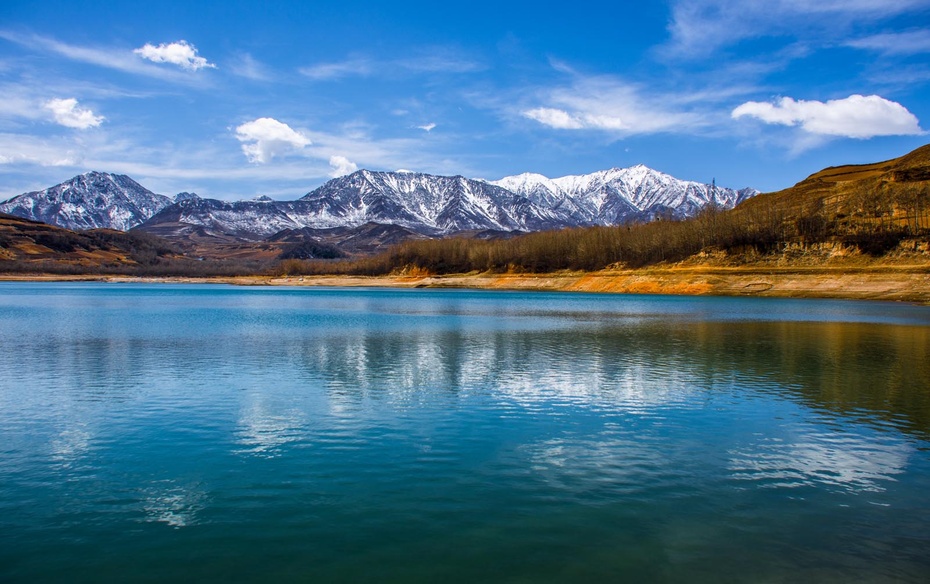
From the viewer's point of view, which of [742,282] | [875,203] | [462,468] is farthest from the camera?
[875,203]

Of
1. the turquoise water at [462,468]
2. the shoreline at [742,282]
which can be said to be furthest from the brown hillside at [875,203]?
the turquoise water at [462,468]

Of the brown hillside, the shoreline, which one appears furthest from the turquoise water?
the brown hillside

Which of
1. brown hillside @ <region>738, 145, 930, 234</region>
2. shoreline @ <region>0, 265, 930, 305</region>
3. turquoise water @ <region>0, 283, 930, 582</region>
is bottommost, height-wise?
turquoise water @ <region>0, 283, 930, 582</region>

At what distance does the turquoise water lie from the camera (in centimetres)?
831

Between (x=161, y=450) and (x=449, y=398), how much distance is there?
834 cm

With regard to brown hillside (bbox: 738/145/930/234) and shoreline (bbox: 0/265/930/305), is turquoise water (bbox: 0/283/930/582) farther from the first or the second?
brown hillside (bbox: 738/145/930/234)

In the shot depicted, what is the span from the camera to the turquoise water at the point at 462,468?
8.31 m

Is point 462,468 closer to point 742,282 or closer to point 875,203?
point 742,282

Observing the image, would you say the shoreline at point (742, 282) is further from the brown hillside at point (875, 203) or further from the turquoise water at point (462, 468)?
the turquoise water at point (462, 468)

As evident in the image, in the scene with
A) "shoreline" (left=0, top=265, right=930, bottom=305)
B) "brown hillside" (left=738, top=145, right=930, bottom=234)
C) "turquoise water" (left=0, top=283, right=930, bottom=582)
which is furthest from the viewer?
"brown hillside" (left=738, top=145, right=930, bottom=234)

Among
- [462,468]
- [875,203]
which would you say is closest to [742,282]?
[875,203]

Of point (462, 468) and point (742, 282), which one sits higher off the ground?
point (742, 282)

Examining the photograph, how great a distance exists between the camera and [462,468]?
477 inches

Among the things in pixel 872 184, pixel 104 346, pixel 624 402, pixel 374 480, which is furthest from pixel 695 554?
pixel 872 184
